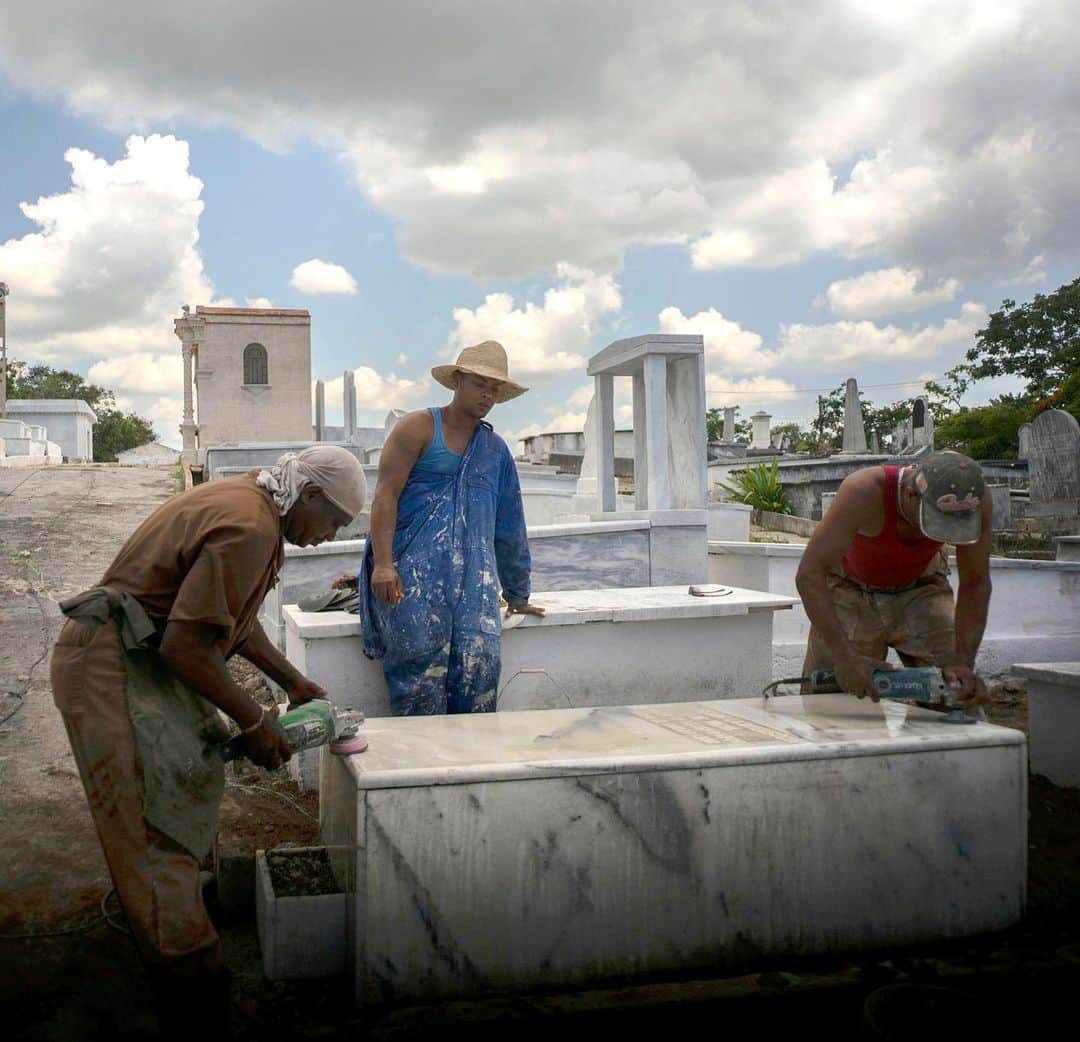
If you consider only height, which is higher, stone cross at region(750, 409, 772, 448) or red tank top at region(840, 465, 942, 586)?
stone cross at region(750, 409, 772, 448)

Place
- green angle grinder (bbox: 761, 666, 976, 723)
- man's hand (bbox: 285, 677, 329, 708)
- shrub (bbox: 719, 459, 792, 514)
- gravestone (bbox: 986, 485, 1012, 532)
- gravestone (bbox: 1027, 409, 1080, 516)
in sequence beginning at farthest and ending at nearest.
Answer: shrub (bbox: 719, 459, 792, 514), gravestone (bbox: 986, 485, 1012, 532), gravestone (bbox: 1027, 409, 1080, 516), green angle grinder (bbox: 761, 666, 976, 723), man's hand (bbox: 285, 677, 329, 708)

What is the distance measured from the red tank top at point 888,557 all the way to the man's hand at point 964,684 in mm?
559

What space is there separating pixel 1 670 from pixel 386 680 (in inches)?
129

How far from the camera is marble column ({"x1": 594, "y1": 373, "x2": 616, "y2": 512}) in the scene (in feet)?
28.8

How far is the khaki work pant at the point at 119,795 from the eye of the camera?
92.9 inches

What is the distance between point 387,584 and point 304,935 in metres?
1.35

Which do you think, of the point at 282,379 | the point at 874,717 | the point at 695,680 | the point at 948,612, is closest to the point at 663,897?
the point at 874,717

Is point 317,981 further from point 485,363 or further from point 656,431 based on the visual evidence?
point 656,431

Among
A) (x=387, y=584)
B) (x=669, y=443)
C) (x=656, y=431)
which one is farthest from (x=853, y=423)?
(x=387, y=584)

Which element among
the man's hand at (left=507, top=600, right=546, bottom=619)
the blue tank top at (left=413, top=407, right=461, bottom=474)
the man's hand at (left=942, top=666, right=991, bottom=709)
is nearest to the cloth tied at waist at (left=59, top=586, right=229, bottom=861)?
the blue tank top at (left=413, top=407, right=461, bottom=474)

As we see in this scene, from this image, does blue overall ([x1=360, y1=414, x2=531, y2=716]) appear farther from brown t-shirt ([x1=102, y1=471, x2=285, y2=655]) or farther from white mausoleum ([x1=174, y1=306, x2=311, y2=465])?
white mausoleum ([x1=174, y1=306, x2=311, y2=465])

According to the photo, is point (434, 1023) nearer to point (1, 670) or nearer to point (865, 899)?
point (865, 899)

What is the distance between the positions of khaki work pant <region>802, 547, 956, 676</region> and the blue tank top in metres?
1.55

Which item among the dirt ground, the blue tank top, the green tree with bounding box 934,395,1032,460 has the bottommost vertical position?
the dirt ground
